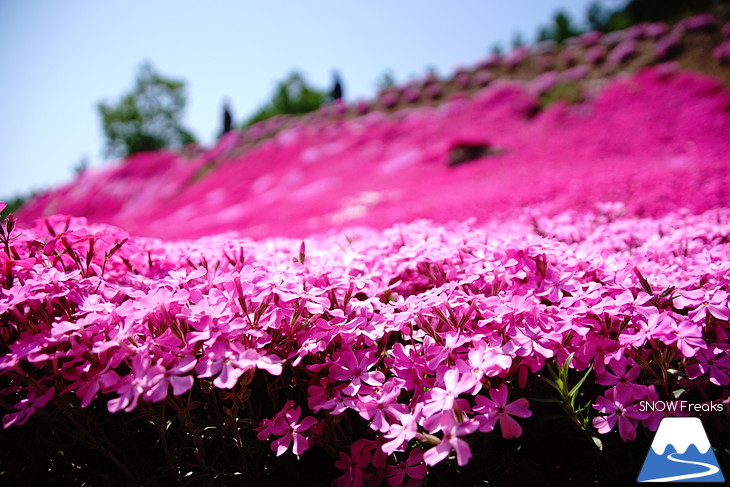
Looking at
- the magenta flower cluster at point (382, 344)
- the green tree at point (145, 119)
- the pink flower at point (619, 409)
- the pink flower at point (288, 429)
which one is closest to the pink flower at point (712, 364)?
the magenta flower cluster at point (382, 344)

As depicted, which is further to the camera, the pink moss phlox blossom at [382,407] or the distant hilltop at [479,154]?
the distant hilltop at [479,154]

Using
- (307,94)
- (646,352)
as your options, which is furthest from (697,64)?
(307,94)

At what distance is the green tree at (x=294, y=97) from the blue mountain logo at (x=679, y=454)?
50.7m

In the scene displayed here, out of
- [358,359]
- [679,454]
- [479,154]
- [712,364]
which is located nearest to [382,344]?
[358,359]

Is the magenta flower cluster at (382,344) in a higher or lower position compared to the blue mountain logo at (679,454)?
higher

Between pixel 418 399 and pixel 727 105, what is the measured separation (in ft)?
36.5

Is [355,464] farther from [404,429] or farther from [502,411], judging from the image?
[502,411]

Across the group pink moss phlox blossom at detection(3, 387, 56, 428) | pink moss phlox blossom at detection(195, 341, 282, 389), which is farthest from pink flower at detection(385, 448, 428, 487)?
pink moss phlox blossom at detection(3, 387, 56, 428)

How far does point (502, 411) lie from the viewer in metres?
1.26

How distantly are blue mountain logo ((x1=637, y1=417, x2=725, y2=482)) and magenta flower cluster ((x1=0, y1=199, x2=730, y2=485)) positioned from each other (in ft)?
0.29

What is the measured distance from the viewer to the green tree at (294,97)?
162ft

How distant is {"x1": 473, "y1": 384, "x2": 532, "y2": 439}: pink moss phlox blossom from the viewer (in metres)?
1.21

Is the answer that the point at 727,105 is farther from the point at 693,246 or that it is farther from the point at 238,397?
the point at 238,397

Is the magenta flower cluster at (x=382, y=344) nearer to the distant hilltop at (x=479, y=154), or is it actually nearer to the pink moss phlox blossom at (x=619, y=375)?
the pink moss phlox blossom at (x=619, y=375)
